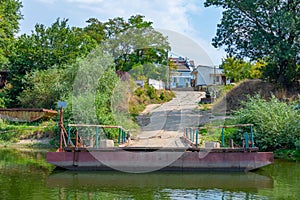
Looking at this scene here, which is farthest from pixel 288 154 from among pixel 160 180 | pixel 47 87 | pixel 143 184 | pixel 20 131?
pixel 47 87

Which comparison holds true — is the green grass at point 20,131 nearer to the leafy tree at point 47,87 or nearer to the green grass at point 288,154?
the leafy tree at point 47,87

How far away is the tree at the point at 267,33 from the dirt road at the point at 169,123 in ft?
20.2

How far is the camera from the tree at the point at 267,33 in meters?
29.5

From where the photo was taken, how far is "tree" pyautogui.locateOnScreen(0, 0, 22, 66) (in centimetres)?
3579

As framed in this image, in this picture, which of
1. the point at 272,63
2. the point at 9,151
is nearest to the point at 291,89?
the point at 272,63

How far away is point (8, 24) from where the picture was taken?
122 ft

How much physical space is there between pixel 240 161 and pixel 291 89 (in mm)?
19255

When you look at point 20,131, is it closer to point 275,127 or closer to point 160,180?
point 160,180

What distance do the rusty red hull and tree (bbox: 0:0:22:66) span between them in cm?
1968

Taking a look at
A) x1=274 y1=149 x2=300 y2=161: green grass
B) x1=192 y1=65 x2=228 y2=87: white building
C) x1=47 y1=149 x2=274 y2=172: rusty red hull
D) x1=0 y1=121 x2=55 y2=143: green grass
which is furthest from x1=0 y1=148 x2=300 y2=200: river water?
x1=192 y1=65 x2=228 y2=87: white building

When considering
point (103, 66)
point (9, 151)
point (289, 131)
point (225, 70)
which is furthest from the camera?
point (225, 70)

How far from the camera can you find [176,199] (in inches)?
473

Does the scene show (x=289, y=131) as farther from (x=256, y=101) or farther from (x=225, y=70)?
(x=225, y=70)

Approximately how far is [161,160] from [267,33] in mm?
18062
